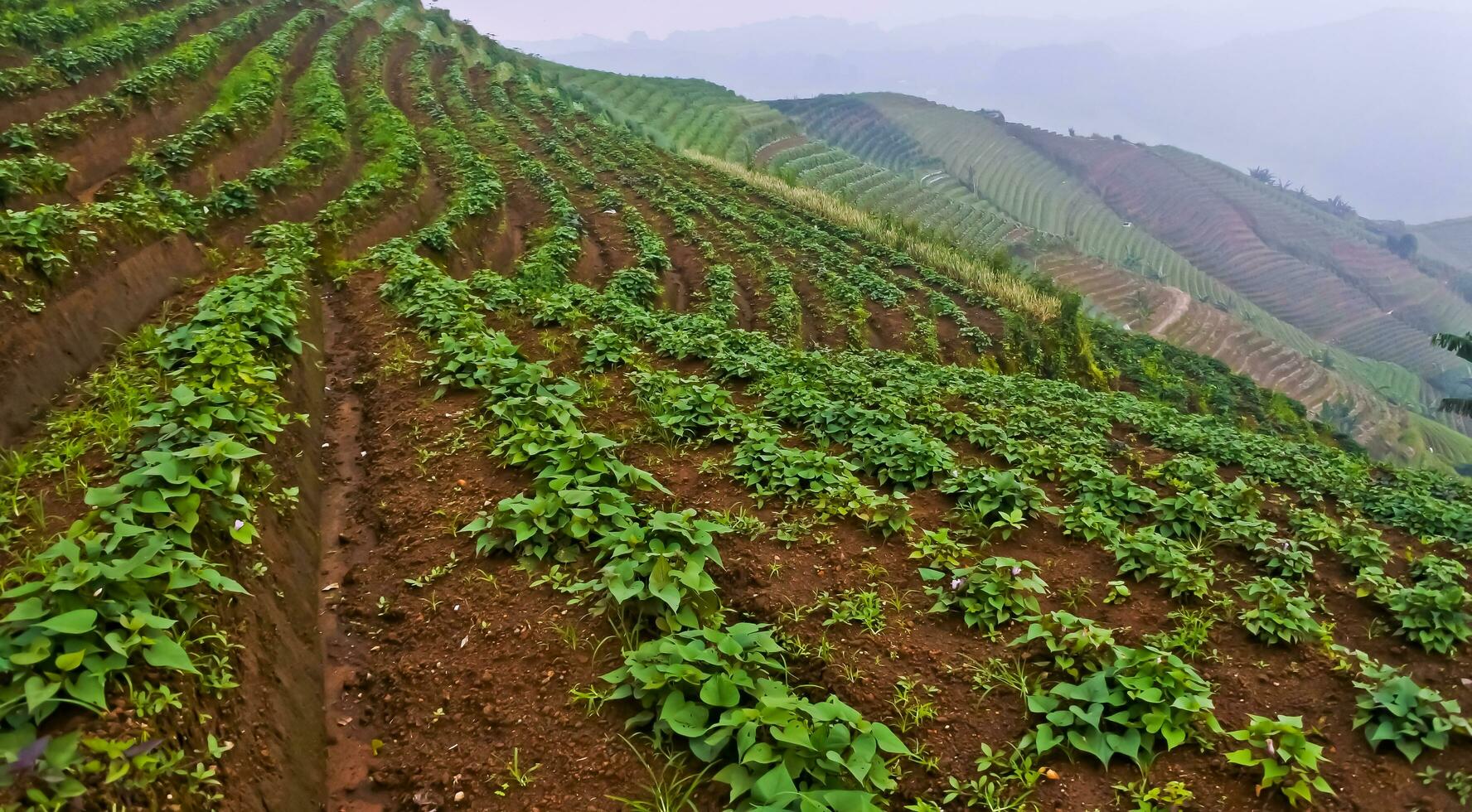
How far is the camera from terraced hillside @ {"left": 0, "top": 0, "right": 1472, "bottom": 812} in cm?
329

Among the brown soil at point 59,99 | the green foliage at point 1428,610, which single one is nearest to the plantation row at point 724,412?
the green foliage at point 1428,610

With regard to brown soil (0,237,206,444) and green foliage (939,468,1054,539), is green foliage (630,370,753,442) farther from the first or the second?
brown soil (0,237,206,444)

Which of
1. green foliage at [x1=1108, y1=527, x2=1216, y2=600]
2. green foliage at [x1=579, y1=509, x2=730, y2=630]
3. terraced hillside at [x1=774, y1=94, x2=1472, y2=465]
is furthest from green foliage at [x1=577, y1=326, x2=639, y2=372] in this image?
terraced hillside at [x1=774, y1=94, x2=1472, y2=465]

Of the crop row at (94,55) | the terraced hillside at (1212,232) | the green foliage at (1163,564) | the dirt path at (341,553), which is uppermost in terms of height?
the terraced hillside at (1212,232)

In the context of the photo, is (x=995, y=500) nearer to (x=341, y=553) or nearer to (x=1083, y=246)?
(x=341, y=553)

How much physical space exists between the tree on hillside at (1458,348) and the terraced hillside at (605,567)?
673 centimetres

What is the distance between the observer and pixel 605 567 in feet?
14.1

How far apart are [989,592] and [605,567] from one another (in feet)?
8.32

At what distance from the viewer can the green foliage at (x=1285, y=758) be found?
337 cm

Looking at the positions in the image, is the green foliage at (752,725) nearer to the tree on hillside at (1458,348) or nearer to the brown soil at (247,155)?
the brown soil at (247,155)

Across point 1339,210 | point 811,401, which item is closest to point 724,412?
point 811,401

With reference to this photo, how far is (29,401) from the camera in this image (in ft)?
19.4

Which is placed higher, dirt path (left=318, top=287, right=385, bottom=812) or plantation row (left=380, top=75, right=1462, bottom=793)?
plantation row (left=380, top=75, right=1462, bottom=793)

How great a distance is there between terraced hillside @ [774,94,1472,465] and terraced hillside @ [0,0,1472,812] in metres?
86.5
